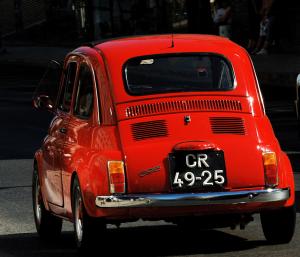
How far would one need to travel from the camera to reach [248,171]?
31.7 feet

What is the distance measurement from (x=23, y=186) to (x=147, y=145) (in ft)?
19.1

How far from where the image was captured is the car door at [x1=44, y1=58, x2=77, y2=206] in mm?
10578

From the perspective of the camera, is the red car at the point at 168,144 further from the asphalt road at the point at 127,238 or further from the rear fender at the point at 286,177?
the asphalt road at the point at 127,238

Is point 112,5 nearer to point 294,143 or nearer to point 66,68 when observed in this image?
point 294,143

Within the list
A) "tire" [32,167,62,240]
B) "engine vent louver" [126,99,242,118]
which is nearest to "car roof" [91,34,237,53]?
"engine vent louver" [126,99,242,118]

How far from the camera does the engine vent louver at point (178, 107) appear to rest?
9977mm

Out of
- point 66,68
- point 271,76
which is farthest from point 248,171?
point 271,76

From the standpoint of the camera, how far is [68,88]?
435 inches

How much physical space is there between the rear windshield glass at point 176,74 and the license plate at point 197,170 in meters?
0.69

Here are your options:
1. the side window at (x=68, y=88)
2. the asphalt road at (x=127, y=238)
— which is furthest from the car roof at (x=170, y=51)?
the asphalt road at (x=127, y=238)

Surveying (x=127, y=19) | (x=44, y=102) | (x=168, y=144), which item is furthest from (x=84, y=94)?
(x=127, y=19)

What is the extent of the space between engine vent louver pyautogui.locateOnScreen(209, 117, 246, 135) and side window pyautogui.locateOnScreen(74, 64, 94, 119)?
0.91 m

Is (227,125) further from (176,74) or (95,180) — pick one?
(95,180)

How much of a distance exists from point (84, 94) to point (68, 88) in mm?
623
